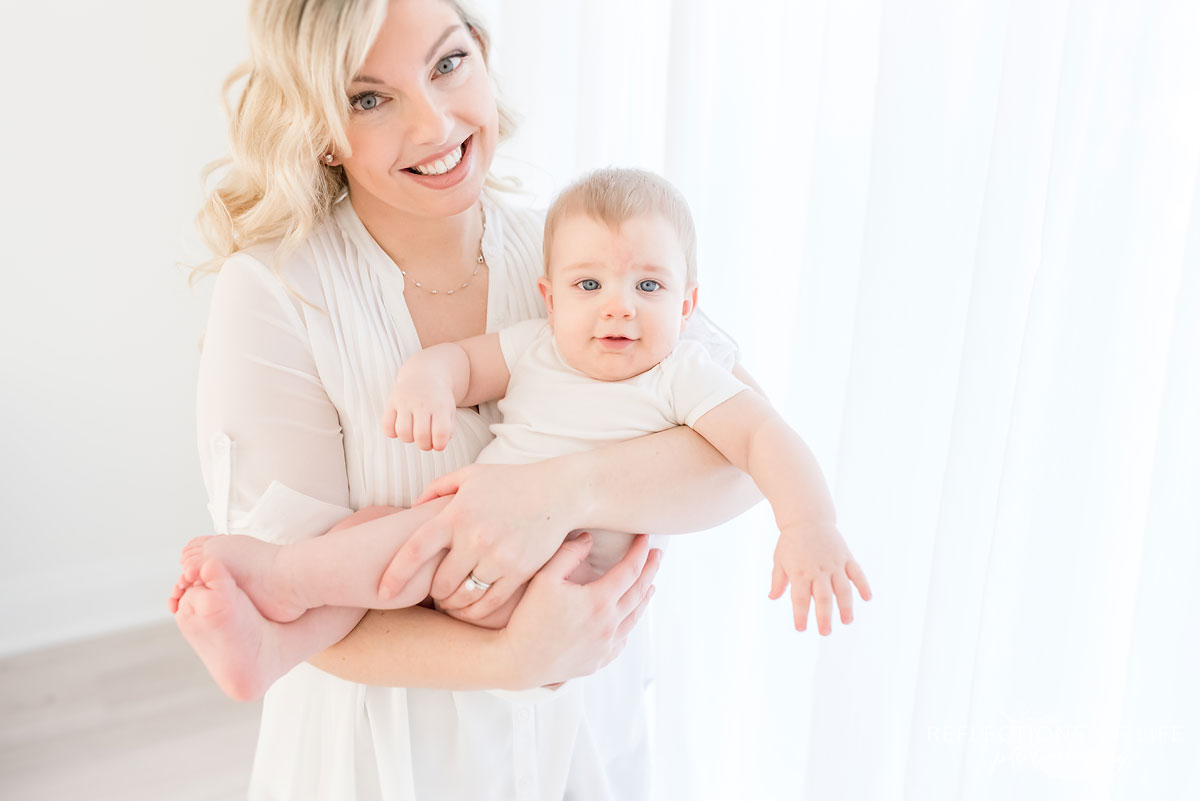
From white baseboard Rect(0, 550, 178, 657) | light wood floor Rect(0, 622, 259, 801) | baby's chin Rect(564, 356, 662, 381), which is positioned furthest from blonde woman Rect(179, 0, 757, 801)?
white baseboard Rect(0, 550, 178, 657)

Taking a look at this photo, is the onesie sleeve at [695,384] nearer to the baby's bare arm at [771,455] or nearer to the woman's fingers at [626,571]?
the baby's bare arm at [771,455]

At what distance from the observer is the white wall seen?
105 inches

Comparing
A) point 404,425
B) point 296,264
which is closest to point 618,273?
point 404,425

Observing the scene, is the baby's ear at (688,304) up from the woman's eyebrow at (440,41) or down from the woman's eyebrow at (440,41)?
down

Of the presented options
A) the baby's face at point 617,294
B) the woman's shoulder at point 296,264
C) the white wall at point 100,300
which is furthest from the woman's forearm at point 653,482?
the white wall at point 100,300

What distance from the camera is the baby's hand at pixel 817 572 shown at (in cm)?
102

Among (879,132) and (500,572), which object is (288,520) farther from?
(879,132)

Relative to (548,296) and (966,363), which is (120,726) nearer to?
(548,296)

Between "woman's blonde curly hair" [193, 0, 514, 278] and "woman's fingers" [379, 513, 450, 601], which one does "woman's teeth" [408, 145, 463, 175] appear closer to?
"woman's blonde curly hair" [193, 0, 514, 278]

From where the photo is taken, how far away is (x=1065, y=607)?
3.83ft

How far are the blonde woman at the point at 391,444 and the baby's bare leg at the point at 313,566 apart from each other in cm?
3

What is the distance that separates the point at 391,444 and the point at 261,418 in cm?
19

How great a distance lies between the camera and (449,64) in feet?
4.27

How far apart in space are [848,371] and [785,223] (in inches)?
12.6
